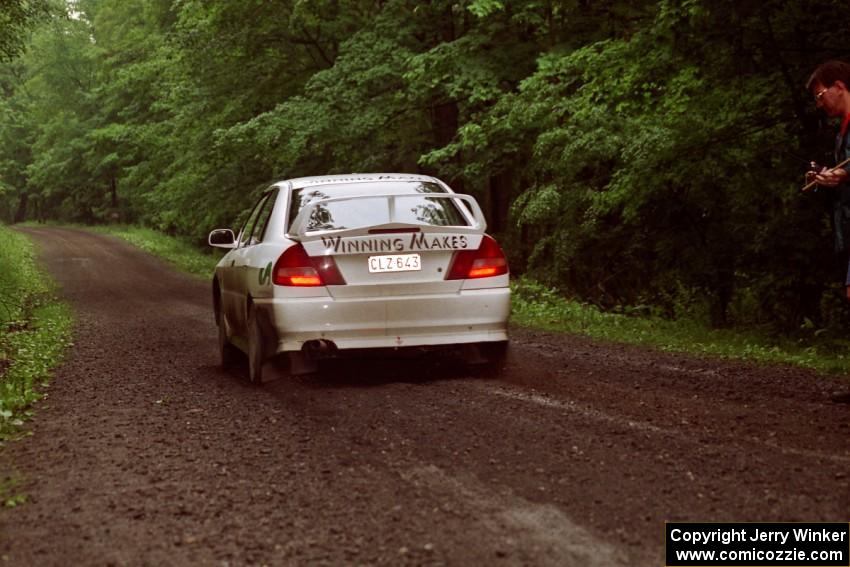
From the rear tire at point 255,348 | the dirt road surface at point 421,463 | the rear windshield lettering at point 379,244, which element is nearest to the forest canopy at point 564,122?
the dirt road surface at point 421,463

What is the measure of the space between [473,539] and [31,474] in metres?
2.87

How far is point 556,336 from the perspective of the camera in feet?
40.9

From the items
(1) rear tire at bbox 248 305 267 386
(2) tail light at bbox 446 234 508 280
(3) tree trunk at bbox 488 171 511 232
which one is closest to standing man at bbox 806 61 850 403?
(2) tail light at bbox 446 234 508 280

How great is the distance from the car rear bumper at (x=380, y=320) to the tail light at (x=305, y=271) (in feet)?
0.46

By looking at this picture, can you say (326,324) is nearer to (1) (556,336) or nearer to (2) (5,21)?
(1) (556,336)

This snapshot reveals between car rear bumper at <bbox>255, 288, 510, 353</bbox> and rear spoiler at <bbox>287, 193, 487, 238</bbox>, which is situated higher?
rear spoiler at <bbox>287, 193, 487, 238</bbox>

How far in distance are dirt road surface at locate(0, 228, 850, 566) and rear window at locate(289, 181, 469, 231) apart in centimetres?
130

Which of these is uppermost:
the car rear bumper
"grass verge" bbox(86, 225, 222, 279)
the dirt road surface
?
the car rear bumper

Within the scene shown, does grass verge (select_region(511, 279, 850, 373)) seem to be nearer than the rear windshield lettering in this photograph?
No

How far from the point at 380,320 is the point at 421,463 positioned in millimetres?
2636

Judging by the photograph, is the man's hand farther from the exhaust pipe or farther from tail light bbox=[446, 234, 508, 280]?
the exhaust pipe

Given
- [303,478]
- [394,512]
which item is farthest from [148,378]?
[394,512]

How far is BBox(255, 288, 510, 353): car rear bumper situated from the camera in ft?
25.4

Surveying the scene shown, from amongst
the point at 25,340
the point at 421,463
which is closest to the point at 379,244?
the point at 421,463
